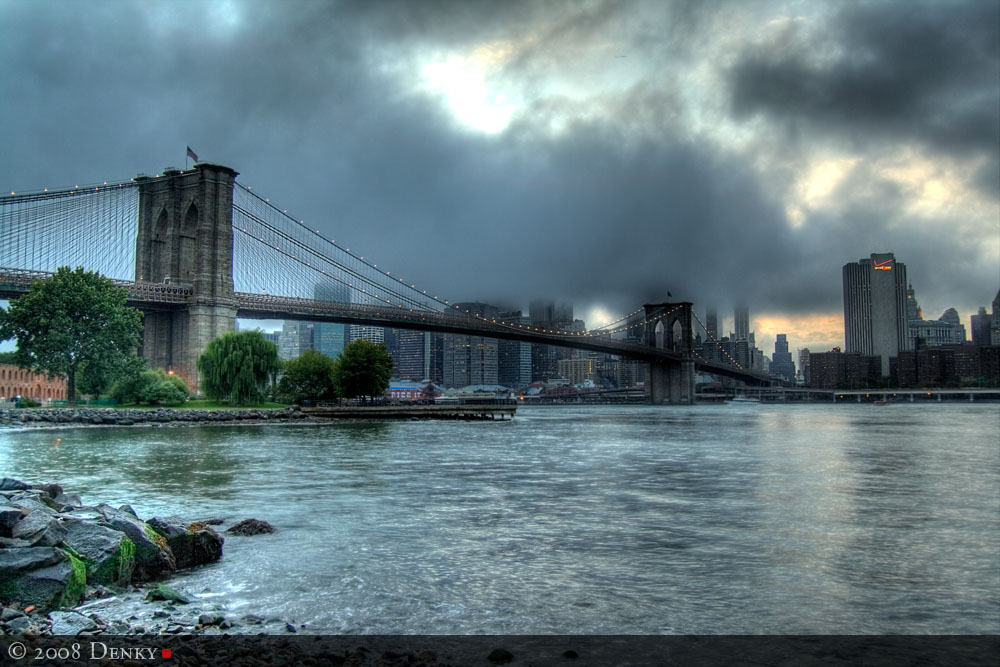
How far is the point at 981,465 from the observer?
24.0 metres

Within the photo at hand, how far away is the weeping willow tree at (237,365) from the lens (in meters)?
→ 55.1

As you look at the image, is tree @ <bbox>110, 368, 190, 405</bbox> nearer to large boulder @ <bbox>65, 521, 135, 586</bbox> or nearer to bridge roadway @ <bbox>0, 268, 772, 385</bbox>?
bridge roadway @ <bbox>0, 268, 772, 385</bbox>

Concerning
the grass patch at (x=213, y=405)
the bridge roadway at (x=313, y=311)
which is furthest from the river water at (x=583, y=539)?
the bridge roadway at (x=313, y=311)

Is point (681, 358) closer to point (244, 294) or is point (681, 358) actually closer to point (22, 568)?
point (244, 294)

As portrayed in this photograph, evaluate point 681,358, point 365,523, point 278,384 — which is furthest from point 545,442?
point 681,358

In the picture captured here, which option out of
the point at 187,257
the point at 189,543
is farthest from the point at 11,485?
the point at 187,257

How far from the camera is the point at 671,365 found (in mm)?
116250

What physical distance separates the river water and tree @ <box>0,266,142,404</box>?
1006 inches

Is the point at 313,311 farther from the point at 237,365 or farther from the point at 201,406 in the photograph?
the point at 201,406

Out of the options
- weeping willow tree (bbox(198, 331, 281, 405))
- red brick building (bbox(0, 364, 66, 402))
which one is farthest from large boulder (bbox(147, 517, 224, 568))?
red brick building (bbox(0, 364, 66, 402))

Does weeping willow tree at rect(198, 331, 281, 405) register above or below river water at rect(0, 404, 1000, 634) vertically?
above

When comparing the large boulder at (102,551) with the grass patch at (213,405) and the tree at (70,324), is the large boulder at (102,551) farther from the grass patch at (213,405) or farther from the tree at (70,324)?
the grass patch at (213,405)

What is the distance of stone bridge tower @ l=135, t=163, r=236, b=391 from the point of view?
199 feet

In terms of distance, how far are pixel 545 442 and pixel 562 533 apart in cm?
2499
